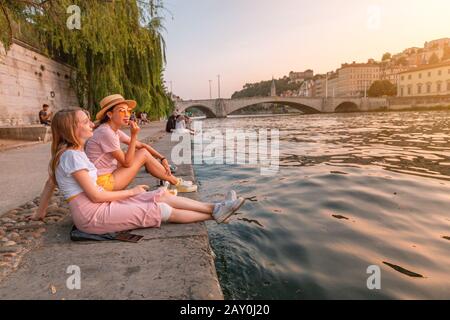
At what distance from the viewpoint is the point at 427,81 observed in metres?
76.9

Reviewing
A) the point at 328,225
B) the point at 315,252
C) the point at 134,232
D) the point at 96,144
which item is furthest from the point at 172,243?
the point at 328,225

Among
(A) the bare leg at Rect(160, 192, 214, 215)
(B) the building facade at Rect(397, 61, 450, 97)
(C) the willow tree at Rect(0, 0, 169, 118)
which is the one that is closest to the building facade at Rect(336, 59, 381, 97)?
(B) the building facade at Rect(397, 61, 450, 97)

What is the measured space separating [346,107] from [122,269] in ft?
259

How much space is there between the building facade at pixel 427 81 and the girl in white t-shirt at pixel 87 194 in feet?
273

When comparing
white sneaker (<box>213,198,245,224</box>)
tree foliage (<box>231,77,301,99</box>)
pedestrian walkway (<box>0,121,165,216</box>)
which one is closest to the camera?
white sneaker (<box>213,198,245,224</box>)

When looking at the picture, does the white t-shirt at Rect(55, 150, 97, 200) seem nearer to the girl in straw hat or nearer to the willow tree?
the girl in straw hat

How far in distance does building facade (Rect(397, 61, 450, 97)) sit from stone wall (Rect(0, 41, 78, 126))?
76.4 m

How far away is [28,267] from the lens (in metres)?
2.33

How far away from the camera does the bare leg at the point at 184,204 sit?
126 inches

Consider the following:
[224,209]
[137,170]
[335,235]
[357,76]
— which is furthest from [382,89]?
[224,209]

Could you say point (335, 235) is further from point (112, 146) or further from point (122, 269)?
point (112, 146)

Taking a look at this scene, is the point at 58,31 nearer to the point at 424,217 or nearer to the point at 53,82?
the point at 424,217

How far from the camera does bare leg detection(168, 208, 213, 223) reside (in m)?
3.17
